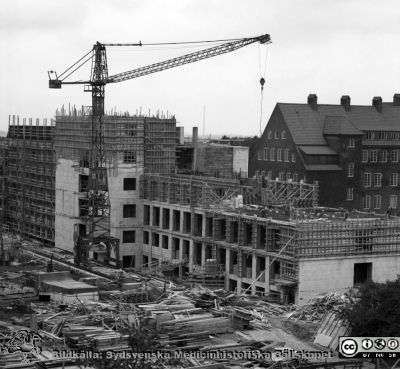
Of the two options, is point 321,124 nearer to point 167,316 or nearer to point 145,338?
point 167,316

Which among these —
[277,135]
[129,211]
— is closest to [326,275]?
[129,211]

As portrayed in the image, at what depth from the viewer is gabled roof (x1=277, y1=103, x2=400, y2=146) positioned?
265 feet

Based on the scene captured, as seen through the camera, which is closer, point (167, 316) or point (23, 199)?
point (167, 316)

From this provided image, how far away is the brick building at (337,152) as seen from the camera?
79250mm

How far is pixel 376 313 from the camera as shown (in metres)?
38.1

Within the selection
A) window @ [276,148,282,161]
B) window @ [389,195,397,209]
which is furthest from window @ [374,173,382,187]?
window @ [276,148,282,161]

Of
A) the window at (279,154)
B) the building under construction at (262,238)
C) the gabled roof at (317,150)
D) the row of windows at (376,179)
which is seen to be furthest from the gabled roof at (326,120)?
the building under construction at (262,238)

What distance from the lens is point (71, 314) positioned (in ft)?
134

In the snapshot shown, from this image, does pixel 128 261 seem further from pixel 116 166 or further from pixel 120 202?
pixel 116 166

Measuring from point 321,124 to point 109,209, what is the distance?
22186 millimetres

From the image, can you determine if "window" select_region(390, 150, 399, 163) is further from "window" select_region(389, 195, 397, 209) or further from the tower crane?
the tower crane

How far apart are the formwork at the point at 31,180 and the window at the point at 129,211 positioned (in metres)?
12.0

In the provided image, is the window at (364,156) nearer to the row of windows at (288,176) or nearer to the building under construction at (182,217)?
the row of windows at (288,176)

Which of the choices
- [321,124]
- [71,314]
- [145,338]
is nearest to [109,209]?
[321,124]
